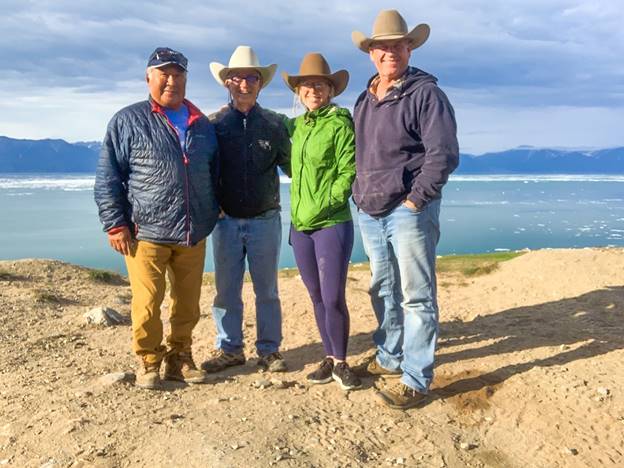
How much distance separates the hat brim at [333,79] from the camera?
18.0ft

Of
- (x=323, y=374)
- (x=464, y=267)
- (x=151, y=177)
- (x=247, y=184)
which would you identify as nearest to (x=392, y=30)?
(x=247, y=184)

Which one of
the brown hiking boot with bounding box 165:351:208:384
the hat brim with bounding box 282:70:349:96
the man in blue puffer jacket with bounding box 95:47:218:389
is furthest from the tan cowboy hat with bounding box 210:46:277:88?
the brown hiking boot with bounding box 165:351:208:384

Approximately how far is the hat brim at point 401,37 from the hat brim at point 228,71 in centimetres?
98

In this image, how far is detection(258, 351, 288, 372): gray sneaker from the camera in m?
6.42

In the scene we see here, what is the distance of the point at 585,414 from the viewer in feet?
17.7

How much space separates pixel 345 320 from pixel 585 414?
2.45 metres

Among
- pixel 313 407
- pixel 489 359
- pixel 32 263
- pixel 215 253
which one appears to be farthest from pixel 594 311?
pixel 32 263

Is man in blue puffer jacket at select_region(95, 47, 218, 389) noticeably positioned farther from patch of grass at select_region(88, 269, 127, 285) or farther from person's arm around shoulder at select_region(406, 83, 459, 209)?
patch of grass at select_region(88, 269, 127, 285)

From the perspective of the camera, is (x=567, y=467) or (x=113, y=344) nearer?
(x=567, y=467)

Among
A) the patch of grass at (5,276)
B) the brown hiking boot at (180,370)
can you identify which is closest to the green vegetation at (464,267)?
the patch of grass at (5,276)

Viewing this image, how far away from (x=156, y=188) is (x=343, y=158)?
182cm

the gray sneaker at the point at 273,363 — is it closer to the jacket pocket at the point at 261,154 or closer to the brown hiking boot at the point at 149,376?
the brown hiking boot at the point at 149,376

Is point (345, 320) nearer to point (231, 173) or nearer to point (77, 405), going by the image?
point (231, 173)

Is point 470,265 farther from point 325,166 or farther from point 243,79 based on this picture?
point 243,79
